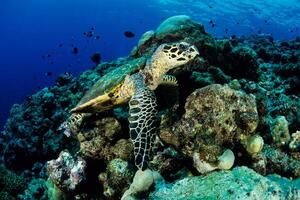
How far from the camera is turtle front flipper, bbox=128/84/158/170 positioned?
3.52 meters

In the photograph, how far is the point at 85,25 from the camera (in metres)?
103

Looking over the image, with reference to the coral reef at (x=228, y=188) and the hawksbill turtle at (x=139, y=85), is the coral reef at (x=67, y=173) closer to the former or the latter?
the hawksbill turtle at (x=139, y=85)

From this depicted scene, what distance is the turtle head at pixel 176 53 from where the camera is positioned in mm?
4645

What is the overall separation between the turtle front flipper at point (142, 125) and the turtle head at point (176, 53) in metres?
0.75

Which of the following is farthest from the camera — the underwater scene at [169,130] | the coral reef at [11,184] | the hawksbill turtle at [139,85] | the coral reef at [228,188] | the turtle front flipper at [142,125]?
the coral reef at [11,184]

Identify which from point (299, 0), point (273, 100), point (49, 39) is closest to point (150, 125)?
point (273, 100)

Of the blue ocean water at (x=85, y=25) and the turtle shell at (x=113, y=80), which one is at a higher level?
the turtle shell at (x=113, y=80)

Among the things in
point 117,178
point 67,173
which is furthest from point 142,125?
point 67,173

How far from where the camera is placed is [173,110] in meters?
4.36

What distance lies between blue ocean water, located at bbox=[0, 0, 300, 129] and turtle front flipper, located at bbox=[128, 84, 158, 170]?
110 feet

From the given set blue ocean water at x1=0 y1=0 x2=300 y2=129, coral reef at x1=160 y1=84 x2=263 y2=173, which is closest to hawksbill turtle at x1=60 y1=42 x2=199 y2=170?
coral reef at x1=160 y1=84 x2=263 y2=173

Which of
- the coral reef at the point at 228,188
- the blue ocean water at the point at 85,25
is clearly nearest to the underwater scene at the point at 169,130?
the coral reef at the point at 228,188

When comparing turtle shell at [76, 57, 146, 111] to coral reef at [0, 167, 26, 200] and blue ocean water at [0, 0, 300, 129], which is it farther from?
blue ocean water at [0, 0, 300, 129]

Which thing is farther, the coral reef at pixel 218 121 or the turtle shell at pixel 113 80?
the turtle shell at pixel 113 80
